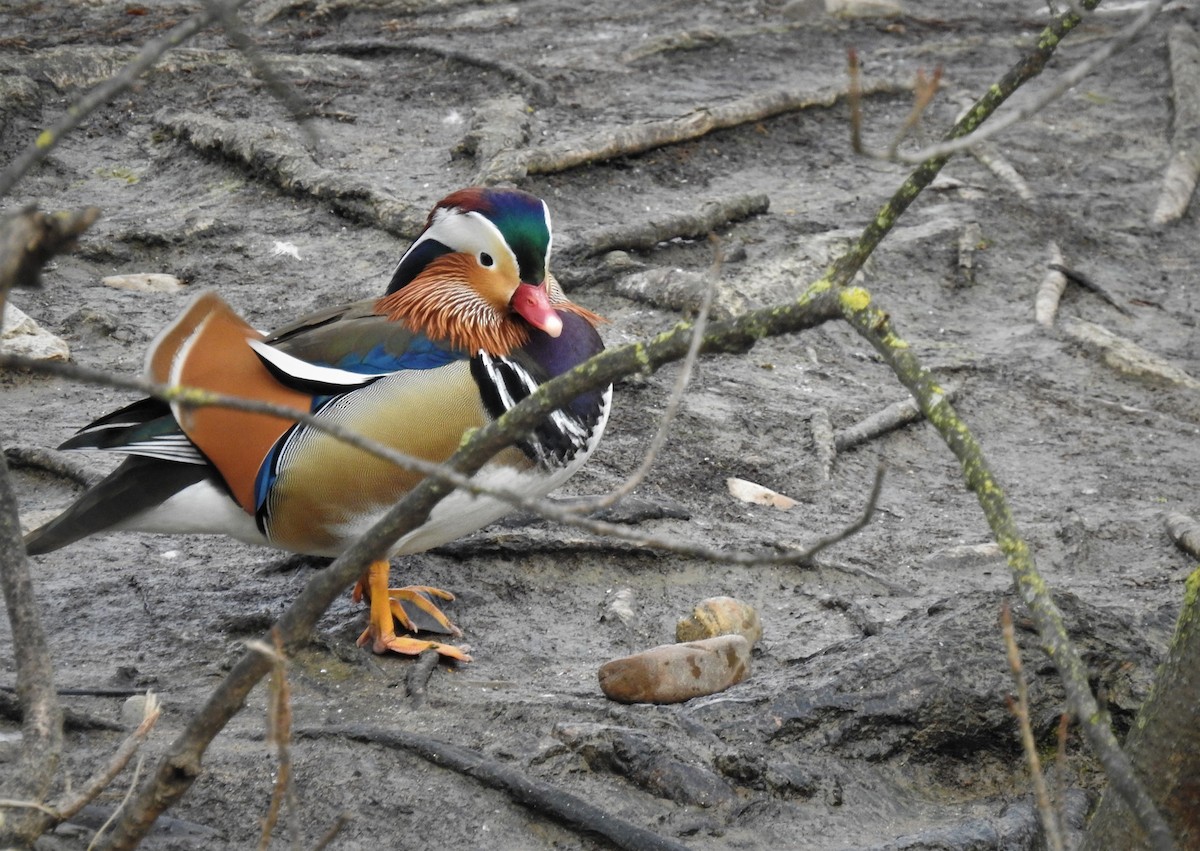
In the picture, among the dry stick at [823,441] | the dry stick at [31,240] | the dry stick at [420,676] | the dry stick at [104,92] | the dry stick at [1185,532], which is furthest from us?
the dry stick at [823,441]

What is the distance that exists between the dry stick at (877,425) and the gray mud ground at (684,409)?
0.06 meters

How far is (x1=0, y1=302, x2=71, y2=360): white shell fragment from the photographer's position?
15.4ft

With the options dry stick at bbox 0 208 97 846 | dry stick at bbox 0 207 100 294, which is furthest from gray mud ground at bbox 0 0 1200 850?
dry stick at bbox 0 207 100 294

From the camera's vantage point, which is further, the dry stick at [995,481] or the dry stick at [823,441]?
the dry stick at [823,441]

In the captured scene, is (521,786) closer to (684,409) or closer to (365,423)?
(365,423)

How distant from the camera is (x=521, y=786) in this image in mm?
2564

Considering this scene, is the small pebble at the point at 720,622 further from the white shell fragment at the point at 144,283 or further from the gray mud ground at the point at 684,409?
the white shell fragment at the point at 144,283

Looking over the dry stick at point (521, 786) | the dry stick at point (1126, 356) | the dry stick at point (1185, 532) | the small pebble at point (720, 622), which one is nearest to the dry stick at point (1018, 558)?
the dry stick at point (521, 786)

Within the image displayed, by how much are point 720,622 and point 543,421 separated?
680mm

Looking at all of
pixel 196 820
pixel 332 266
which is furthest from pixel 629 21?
pixel 196 820

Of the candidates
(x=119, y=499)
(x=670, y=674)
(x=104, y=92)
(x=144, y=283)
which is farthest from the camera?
(x=144, y=283)

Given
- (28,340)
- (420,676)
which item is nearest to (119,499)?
(420,676)

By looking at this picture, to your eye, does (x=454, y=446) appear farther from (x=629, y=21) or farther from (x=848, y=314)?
(x=629, y=21)

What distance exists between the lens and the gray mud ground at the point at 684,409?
273cm
